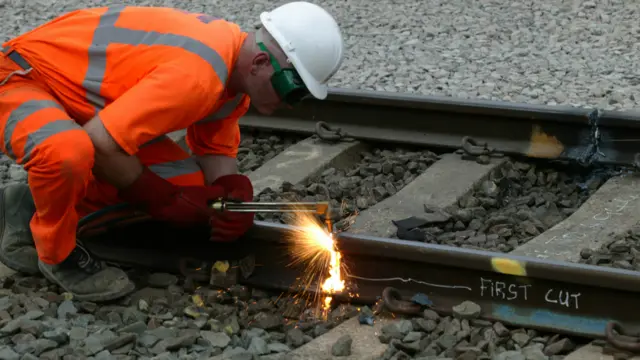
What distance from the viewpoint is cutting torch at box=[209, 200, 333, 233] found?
181 inches

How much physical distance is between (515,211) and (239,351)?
72.8 inches

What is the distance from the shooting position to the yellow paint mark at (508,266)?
13.7ft

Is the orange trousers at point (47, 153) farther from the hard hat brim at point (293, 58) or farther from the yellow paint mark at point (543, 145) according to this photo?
the yellow paint mark at point (543, 145)

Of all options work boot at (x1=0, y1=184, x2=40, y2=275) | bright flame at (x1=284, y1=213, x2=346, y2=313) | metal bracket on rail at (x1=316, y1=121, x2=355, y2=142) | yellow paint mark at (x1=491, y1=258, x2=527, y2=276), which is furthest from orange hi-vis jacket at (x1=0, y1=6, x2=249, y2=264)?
metal bracket on rail at (x1=316, y1=121, x2=355, y2=142)

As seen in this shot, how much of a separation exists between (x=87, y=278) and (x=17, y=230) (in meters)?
0.48

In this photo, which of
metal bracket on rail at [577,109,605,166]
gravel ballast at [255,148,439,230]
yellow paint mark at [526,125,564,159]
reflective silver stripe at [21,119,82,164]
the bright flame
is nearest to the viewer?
reflective silver stripe at [21,119,82,164]

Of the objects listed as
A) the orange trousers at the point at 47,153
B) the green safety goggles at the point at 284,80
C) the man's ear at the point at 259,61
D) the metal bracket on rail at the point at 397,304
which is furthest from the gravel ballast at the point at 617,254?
the orange trousers at the point at 47,153

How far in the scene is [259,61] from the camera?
174 inches

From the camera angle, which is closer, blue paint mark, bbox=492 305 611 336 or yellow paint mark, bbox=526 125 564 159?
blue paint mark, bbox=492 305 611 336

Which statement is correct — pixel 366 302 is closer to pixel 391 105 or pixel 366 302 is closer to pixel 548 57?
pixel 391 105

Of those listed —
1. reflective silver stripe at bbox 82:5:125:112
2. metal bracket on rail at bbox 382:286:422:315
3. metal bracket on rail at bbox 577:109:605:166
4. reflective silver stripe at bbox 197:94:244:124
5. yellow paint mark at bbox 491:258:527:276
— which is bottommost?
metal bracket on rail at bbox 382:286:422:315

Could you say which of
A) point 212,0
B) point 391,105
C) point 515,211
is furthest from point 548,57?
point 212,0

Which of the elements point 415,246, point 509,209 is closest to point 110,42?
point 415,246

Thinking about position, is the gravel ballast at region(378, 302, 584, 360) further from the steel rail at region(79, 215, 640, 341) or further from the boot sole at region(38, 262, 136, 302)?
the boot sole at region(38, 262, 136, 302)
